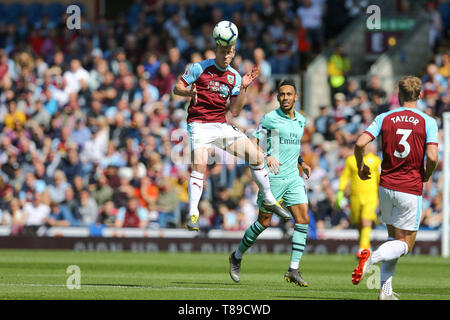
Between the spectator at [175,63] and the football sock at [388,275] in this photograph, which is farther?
the spectator at [175,63]

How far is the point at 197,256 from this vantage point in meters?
21.2

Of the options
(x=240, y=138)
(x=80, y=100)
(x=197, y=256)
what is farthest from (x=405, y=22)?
(x=240, y=138)

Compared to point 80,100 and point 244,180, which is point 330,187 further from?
point 80,100

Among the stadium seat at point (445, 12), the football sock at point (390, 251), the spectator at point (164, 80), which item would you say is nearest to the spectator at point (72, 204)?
the spectator at point (164, 80)

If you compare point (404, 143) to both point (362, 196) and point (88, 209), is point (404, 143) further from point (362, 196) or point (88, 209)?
point (88, 209)

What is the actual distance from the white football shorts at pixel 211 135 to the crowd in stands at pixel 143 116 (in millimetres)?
10056

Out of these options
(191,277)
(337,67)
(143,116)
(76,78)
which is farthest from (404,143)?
(76,78)

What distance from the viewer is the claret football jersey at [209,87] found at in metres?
13.2

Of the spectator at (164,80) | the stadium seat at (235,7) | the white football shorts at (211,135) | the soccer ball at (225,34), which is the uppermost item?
the stadium seat at (235,7)

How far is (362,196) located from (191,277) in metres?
5.89

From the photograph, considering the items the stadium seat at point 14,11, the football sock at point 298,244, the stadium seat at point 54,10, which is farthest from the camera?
the stadium seat at point 14,11

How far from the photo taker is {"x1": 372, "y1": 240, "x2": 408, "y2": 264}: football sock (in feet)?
35.0

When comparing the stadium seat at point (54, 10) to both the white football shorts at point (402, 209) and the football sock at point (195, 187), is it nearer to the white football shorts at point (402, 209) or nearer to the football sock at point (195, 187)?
the football sock at point (195, 187)

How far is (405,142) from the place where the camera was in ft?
35.8
